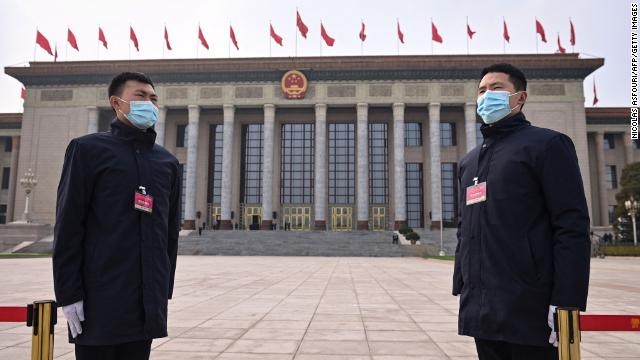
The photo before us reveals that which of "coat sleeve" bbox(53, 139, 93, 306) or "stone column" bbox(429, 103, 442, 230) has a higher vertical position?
"stone column" bbox(429, 103, 442, 230)

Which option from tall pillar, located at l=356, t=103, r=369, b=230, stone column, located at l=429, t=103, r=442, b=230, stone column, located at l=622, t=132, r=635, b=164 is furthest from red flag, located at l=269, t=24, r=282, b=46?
stone column, located at l=622, t=132, r=635, b=164

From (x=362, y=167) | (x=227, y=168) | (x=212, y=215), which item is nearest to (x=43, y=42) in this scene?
(x=227, y=168)

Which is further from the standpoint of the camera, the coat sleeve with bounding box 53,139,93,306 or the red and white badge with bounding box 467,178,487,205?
the red and white badge with bounding box 467,178,487,205

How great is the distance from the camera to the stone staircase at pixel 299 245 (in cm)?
3816

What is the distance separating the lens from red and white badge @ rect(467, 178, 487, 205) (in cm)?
298

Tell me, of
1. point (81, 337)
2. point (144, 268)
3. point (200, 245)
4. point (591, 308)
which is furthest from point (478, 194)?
point (200, 245)

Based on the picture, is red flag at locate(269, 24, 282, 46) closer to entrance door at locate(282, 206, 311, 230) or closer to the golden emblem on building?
the golden emblem on building

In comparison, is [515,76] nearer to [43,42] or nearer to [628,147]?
[43,42]

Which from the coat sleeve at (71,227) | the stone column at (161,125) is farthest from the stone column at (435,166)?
the coat sleeve at (71,227)

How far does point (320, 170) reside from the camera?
47.3 metres

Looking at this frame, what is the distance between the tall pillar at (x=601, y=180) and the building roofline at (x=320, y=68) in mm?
9089

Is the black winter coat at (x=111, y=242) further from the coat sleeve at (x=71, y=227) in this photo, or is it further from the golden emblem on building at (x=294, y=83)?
the golden emblem on building at (x=294, y=83)

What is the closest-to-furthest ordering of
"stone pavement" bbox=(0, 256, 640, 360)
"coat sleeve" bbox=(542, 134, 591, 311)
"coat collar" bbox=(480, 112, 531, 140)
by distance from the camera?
"coat sleeve" bbox=(542, 134, 591, 311) → "coat collar" bbox=(480, 112, 531, 140) → "stone pavement" bbox=(0, 256, 640, 360)

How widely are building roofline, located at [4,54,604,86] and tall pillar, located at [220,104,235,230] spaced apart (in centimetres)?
379
